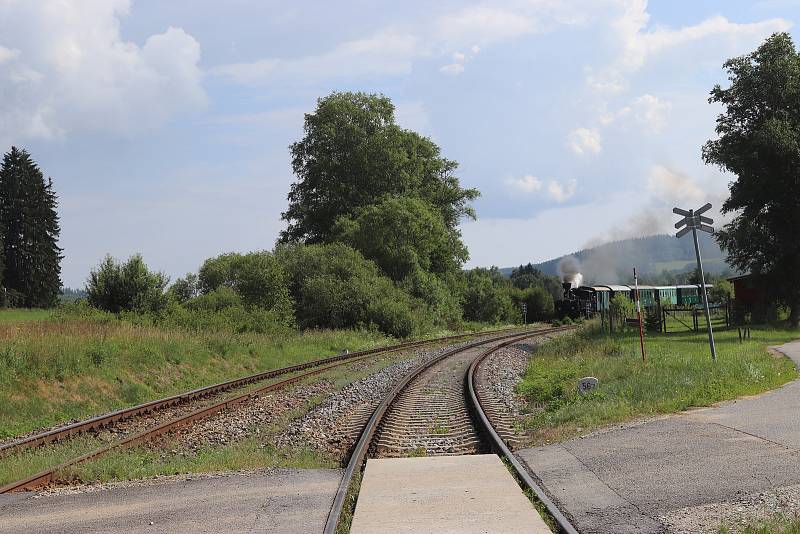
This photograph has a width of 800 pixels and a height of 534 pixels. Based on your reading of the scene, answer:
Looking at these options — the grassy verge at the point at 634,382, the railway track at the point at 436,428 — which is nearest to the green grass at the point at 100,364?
the railway track at the point at 436,428

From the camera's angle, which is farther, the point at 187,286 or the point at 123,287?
the point at 187,286

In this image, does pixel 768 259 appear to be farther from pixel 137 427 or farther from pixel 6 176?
pixel 6 176

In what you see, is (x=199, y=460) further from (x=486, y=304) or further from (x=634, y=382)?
(x=486, y=304)

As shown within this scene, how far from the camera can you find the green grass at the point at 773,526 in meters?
5.68

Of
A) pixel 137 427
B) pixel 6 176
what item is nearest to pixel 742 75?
pixel 137 427

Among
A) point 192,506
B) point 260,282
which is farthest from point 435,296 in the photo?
point 192,506

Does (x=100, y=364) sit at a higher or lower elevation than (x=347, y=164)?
lower

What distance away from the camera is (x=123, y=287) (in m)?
31.7

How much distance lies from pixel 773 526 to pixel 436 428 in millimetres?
6912

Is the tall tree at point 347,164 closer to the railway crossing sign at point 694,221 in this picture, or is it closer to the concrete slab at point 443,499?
the railway crossing sign at point 694,221

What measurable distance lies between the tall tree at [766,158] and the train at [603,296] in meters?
16.1

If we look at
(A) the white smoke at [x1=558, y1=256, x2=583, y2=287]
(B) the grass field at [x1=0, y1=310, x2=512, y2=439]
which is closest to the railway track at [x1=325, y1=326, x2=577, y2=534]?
(B) the grass field at [x1=0, y1=310, x2=512, y2=439]

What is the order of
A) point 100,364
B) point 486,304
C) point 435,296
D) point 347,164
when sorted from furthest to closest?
point 486,304 → point 347,164 → point 435,296 → point 100,364

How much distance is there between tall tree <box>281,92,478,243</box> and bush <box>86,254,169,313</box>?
2711cm
